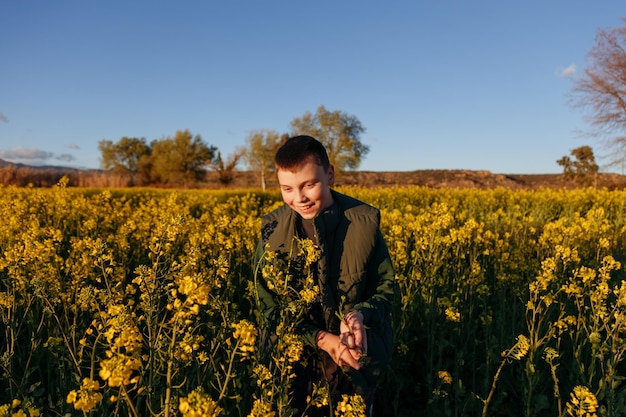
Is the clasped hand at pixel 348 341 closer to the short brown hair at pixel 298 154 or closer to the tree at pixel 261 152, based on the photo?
the short brown hair at pixel 298 154

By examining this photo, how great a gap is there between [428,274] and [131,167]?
228 feet

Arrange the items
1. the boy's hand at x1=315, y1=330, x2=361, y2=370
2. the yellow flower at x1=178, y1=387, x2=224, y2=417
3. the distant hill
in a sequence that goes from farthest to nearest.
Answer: the distant hill → the boy's hand at x1=315, y1=330, x2=361, y2=370 → the yellow flower at x1=178, y1=387, x2=224, y2=417

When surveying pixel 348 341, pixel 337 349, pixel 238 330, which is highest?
pixel 238 330

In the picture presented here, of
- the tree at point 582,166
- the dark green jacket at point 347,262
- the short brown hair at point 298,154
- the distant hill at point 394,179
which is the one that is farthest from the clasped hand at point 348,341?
the tree at point 582,166

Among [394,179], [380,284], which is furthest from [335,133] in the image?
[380,284]

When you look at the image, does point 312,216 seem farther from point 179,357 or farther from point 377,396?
point 377,396

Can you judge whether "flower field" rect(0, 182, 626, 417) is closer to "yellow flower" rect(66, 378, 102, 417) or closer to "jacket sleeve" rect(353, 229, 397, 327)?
"yellow flower" rect(66, 378, 102, 417)

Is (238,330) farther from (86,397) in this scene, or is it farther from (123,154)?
(123,154)

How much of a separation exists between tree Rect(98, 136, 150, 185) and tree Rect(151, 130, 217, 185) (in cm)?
934

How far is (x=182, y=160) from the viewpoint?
55781mm

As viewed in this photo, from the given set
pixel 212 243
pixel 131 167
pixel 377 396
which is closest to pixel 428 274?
pixel 377 396

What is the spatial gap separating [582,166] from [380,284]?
1677 inches

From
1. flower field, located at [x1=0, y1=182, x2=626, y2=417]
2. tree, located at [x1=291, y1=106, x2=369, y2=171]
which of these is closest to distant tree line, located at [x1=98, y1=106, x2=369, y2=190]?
tree, located at [x1=291, y1=106, x2=369, y2=171]

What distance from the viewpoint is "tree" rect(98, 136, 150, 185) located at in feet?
215
